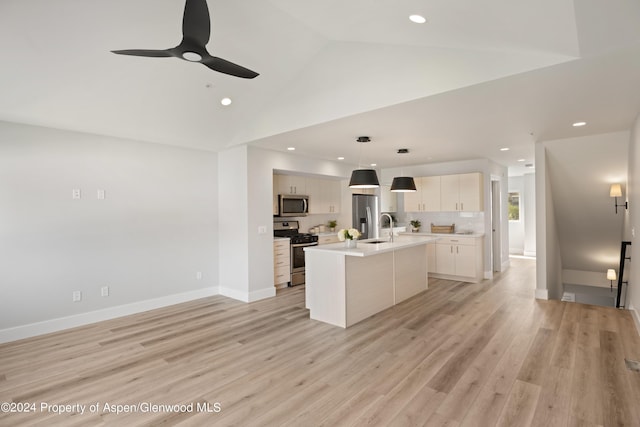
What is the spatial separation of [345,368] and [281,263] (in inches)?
128

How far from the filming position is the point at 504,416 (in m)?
2.24

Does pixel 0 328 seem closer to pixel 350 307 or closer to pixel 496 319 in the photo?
pixel 350 307

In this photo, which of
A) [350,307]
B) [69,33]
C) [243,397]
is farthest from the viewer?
[350,307]

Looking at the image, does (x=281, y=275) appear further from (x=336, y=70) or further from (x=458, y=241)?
(x=336, y=70)

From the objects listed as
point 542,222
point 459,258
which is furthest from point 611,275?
point 459,258

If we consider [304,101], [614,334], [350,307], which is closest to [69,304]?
[350,307]

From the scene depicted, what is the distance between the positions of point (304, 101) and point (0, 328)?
4.40 meters

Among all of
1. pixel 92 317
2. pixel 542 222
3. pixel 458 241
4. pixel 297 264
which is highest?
pixel 542 222

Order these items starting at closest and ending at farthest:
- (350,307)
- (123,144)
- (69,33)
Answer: (69,33)
(350,307)
(123,144)

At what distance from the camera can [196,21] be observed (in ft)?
6.41

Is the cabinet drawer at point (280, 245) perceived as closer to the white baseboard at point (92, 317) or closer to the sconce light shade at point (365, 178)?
the white baseboard at point (92, 317)

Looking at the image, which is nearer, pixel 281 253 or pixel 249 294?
pixel 249 294

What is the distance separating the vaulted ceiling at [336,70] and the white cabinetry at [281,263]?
6.69 feet

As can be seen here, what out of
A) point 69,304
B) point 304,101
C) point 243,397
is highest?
point 304,101
